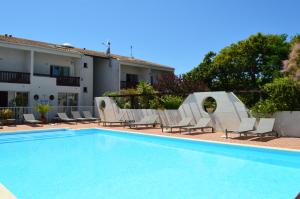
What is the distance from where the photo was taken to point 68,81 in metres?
27.6

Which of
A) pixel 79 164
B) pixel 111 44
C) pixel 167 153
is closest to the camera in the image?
pixel 79 164

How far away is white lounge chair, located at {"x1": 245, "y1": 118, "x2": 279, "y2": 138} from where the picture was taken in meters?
13.6

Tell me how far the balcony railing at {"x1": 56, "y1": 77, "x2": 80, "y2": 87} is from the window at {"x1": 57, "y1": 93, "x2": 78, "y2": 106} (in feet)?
3.67

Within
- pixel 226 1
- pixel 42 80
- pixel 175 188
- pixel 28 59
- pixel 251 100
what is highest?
pixel 226 1

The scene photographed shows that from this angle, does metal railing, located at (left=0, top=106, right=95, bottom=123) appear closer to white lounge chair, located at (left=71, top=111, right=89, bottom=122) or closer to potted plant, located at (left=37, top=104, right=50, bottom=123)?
potted plant, located at (left=37, top=104, right=50, bottom=123)

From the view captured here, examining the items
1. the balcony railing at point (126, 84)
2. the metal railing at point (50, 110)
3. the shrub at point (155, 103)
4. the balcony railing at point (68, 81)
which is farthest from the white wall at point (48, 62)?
the shrub at point (155, 103)

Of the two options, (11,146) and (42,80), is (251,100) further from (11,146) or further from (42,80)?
(42,80)

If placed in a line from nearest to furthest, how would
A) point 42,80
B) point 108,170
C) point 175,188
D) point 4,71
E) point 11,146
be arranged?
point 175,188
point 108,170
point 11,146
point 4,71
point 42,80

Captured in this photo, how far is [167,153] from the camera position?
480 inches

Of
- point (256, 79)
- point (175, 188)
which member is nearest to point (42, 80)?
point (175, 188)

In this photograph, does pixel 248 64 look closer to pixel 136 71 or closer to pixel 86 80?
pixel 136 71

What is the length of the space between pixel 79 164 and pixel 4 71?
54.0 feet

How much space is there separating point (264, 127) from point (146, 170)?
23.8 feet

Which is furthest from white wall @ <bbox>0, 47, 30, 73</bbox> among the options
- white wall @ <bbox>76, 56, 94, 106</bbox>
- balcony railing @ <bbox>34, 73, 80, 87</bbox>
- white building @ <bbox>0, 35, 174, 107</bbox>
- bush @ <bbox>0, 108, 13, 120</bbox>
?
white wall @ <bbox>76, 56, 94, 106</bbox>
